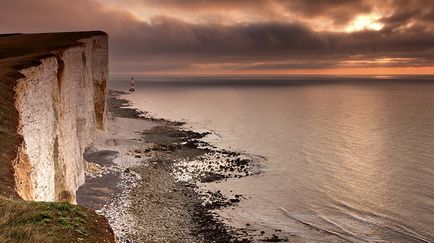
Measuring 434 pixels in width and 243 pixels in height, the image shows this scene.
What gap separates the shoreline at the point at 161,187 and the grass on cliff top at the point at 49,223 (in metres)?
13.6

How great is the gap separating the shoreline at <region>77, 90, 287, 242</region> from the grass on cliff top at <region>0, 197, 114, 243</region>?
13586mm

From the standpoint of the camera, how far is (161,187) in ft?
120

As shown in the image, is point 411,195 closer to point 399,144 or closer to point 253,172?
point 253,172

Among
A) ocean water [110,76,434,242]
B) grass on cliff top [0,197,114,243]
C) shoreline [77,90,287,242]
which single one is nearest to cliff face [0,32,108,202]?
shoreline [77,90,287,242]

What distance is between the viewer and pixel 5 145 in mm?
16953

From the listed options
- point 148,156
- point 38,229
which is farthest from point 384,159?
point 38,229

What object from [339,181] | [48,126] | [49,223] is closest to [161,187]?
[48,126]

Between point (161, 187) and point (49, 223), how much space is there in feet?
86.2

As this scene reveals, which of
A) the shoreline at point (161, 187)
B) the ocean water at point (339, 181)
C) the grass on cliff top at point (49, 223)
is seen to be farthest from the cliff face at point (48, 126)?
the ocean water at point (339, 181)

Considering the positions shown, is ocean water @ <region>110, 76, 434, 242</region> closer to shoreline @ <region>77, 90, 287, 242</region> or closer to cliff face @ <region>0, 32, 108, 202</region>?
shoreline @ <region>77, 90, 287, 242</region>

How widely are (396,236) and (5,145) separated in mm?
25759

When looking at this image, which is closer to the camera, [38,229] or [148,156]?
[38,229]

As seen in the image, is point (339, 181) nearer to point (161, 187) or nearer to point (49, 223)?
point (161, 187)

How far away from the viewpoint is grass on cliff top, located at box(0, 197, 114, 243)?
9.79 m
